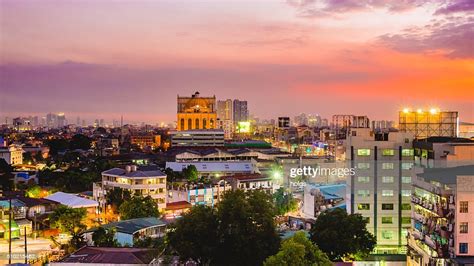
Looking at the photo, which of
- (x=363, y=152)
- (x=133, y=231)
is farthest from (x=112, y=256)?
(x=363, y=152)

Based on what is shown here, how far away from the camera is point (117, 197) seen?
1596cm

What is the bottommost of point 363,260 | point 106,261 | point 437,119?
point 363,260

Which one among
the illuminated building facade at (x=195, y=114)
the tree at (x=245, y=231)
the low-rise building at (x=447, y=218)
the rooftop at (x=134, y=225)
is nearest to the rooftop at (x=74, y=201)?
the rooftop at (x=134, y=225)

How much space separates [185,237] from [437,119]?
12505 mm

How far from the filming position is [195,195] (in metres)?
18.5

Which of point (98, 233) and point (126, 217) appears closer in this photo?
point (98, 233)

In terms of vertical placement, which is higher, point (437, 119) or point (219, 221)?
point (437, 119)

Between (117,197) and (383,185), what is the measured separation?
7540 millimetres

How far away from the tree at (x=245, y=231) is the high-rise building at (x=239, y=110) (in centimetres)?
8190

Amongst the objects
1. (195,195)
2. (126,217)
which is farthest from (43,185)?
(126,217)

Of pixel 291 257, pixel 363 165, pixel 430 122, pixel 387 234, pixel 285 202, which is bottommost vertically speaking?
pixel 387 234

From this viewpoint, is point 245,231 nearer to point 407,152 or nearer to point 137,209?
point 137,209

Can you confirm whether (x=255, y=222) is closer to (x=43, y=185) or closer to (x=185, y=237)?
(x=185, y=237)

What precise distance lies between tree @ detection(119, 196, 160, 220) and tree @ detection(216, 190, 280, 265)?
459 centimetres
